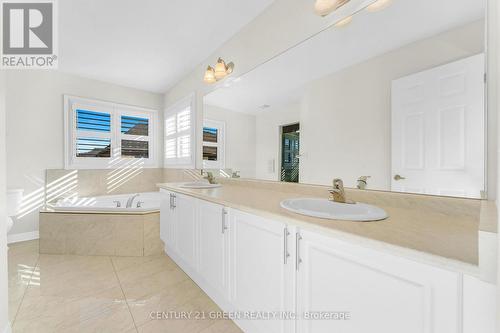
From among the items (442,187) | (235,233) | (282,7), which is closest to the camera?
(442,187)

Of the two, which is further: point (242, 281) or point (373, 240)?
point (242, 281)

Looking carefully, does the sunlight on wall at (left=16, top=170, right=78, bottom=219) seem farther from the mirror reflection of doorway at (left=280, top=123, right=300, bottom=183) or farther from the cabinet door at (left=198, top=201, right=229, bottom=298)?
the mirror reflection of doorway at (left=280, top=123, right=300, bottom=183)

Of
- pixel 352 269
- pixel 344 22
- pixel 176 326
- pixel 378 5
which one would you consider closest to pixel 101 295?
pixel 176 326

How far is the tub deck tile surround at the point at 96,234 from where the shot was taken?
102 inches

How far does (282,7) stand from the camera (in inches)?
72.9

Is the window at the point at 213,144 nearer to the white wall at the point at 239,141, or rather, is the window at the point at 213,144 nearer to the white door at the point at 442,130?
the white wall at the point at 239,141

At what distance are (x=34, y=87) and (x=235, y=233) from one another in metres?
3.67

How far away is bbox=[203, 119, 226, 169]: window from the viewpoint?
8.32 ft

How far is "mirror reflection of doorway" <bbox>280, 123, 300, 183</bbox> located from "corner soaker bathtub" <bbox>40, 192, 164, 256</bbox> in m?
1.58

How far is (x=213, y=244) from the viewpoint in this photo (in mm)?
1557

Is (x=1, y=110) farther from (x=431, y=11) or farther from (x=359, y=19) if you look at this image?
(x=431, y=11)

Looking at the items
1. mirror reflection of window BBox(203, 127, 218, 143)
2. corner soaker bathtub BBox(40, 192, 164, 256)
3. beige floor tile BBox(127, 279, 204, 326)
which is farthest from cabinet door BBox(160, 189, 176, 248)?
mirror reflection of window BBox(203, 127, 218, 143)

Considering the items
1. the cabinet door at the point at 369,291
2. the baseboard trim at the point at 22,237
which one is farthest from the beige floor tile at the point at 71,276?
the cabinet door at the point at 369,291

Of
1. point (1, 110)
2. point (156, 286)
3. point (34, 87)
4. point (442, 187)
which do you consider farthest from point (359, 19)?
point (34, 87)
